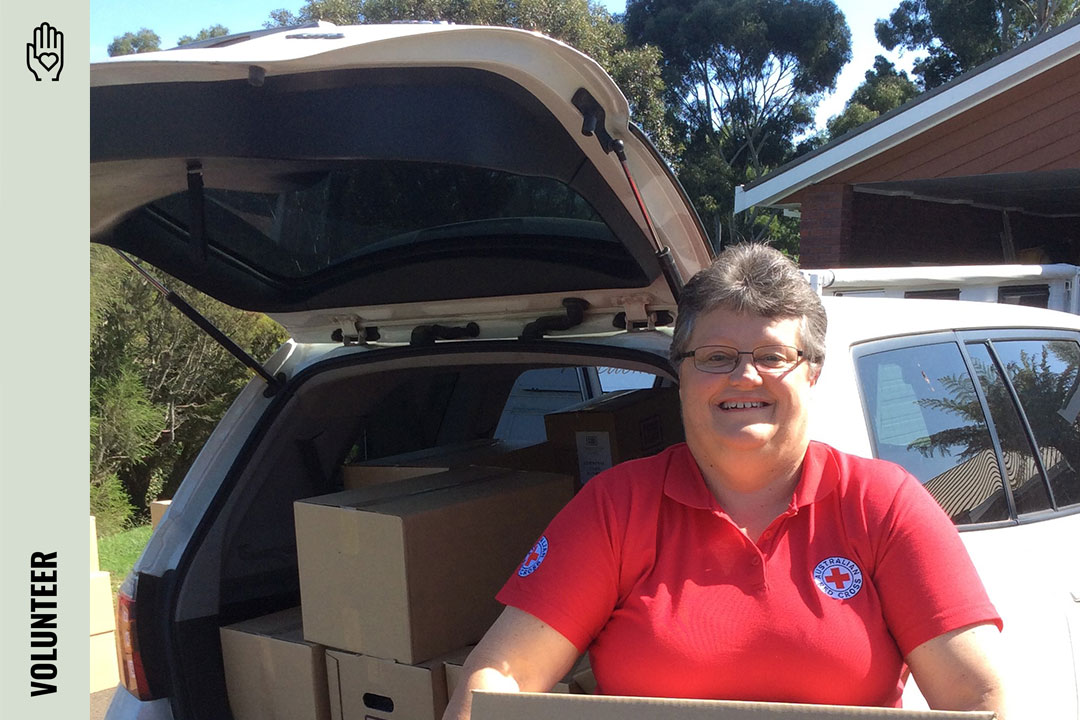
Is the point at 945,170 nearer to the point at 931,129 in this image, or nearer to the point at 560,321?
the point at 931,129

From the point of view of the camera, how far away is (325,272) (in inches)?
106

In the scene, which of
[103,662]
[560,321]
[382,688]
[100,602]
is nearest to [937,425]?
[560,321]

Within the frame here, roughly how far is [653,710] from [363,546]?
3.84ft

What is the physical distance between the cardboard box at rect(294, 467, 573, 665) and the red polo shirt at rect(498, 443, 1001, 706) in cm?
67

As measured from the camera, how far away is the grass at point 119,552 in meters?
6.55

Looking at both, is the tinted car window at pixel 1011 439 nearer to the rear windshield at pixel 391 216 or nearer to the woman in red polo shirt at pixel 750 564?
the woman in red polo shirt at pixel 750 564

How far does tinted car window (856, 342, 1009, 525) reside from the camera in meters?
2.07

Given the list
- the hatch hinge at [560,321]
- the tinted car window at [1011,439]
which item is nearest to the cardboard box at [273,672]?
the hatch hinge at [560,321]

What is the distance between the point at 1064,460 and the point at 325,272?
1956mm

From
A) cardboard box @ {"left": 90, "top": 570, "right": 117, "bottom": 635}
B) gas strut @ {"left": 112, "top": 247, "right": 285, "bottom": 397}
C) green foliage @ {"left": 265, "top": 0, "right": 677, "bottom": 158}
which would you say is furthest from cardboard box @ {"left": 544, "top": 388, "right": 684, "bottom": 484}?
green foliage @ {"left": 265, "top": 0, "right": 677, "bottom": 158}

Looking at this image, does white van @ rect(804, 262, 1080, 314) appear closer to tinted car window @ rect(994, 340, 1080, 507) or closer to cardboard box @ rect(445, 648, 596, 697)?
tinted car window @ rect(994, 340, 1080, 507)

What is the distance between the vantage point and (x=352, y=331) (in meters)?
2.92

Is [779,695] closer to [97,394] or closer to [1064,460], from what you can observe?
[1064,460]

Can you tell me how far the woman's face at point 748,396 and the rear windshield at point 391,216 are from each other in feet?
1.45
